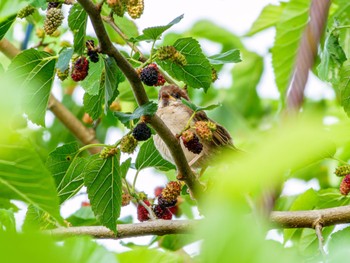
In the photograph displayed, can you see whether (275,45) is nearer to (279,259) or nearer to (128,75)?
(128,75)

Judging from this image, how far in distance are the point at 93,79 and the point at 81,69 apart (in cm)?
19

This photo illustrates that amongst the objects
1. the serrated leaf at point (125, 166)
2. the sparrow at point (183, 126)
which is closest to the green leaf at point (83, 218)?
the sparrow at point (183, 126)

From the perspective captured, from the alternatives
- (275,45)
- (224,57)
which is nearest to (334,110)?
(275,45)

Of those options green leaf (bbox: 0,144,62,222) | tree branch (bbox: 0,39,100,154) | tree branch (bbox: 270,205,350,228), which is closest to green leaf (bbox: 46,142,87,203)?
tree branch (bbox: 270,205,350,228)

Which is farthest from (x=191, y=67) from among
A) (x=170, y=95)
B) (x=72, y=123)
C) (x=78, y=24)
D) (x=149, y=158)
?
(x=72, y=123)

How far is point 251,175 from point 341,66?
5.45 feet

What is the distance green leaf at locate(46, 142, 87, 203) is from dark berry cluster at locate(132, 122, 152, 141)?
14.4 inches

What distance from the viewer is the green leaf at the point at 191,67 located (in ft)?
5.81

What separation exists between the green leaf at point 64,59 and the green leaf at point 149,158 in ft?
2.13

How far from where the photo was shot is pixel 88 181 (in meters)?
1.85

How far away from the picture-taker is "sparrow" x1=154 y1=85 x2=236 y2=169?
256 cm

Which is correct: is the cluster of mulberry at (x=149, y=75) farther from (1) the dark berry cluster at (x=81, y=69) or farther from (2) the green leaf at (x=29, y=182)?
(2) the green leaf at (x=29, y=182)

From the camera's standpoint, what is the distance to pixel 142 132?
5.35 ft

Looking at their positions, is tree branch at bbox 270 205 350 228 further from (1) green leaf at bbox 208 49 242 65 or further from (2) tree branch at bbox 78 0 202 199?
(1) green leaf at bbox 208 49 242 65
